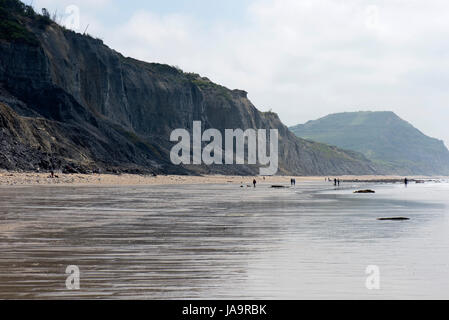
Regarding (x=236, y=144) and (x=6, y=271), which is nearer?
(x=6, y=271)

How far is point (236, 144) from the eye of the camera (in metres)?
157

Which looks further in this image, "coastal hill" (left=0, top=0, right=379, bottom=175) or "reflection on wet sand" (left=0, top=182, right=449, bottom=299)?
"coastal hill" (left=0, top=0, right=379, bottom=175)

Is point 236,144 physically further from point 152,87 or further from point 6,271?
point 6,271

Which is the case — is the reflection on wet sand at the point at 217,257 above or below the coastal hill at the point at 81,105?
below

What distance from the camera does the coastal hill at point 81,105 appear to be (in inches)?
2771

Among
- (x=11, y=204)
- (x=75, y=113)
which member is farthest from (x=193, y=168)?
(x=11, y=204)

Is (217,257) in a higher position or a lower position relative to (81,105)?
lower

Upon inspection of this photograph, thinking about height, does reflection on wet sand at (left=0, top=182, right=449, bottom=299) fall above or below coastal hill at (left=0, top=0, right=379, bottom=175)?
below

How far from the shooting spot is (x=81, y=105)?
92.9 metres

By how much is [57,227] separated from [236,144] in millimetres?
139574

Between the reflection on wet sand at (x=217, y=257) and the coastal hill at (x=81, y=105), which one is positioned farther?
the coastal hill at (x=81, y=105)

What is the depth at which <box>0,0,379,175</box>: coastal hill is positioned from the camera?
70.4m
